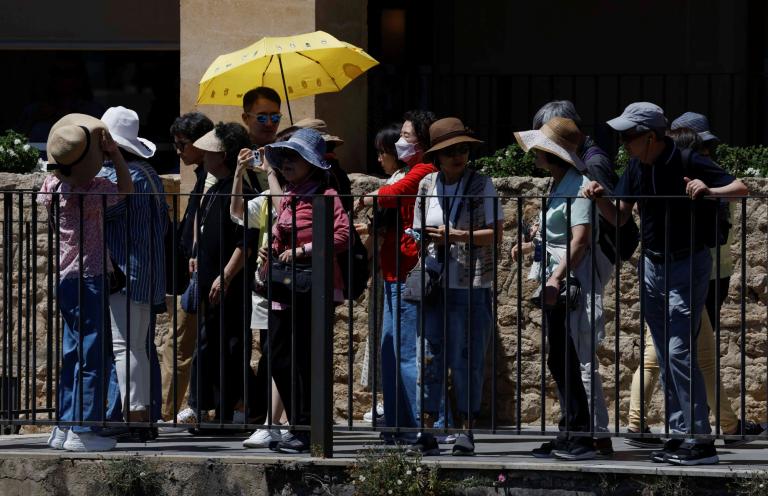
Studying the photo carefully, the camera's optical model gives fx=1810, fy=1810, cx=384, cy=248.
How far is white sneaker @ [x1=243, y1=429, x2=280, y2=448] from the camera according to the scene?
28.5ft

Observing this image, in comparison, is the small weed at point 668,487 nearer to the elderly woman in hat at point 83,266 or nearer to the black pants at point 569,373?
the black pants at point 569,373

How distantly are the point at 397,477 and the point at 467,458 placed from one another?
43 cm

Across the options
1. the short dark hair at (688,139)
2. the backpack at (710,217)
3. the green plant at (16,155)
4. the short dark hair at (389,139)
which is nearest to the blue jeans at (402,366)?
the short dark hair at (389,139)

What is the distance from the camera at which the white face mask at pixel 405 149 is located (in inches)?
371

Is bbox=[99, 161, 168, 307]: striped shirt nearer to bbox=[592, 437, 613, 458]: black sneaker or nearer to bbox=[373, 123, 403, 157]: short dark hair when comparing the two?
bbox=[373, 123, 403, 157]: short dark hair

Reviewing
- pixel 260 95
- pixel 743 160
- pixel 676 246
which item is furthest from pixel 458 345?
pixel 743 160

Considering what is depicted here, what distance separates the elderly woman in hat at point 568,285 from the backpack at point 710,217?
0.47m

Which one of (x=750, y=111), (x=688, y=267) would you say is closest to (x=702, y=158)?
(x=688, y=267)

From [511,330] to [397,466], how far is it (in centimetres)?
279

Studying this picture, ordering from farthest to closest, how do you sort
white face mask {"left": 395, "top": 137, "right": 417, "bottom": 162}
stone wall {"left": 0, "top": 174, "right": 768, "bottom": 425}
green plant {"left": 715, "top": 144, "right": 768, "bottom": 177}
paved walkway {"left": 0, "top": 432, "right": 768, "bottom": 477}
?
1. green plant {"left": 715, "top": 144, "right": 768, "bottom": 177}
2. stone wall {"left": 0, "top": 174, "right": 768, "bottom": 425}
3. white face mask {"left": 395, "top": 137, "right": 417, "bottom": 162}
4. paved walkway {"left": 0, "top": 432, "right": 768, "bottom": 477}

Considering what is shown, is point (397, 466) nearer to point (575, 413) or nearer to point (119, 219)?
point (575, 413)

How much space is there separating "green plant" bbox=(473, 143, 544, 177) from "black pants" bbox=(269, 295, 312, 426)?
264 cm

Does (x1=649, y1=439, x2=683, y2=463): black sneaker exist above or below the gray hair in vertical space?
below

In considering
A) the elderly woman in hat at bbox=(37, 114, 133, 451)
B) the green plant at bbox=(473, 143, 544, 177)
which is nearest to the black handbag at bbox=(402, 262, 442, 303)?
the elderly woman in hat at bbox=(37, 114, 133, 451)
